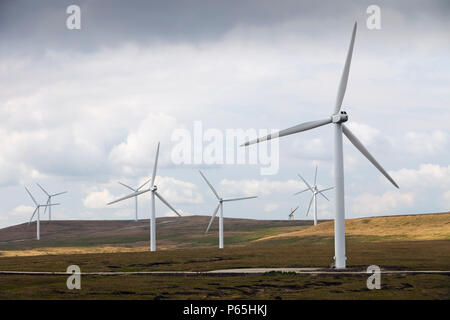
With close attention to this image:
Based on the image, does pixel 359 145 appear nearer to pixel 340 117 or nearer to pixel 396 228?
pixel 340 117

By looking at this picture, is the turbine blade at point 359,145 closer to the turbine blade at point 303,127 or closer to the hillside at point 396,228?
the turbine blade at point 303,127

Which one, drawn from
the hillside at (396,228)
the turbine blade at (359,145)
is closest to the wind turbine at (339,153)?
the turbine blade at (359,145)

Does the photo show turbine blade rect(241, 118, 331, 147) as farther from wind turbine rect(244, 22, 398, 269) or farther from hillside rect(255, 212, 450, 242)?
hillside rect(255, 212, 450, 242)

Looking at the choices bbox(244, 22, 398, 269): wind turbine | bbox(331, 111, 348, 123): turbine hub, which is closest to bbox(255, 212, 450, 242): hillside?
bbox(244, 22, 398, 269): wind turbine

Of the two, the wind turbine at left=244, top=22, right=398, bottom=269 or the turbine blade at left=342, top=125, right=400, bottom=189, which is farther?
the turbine blade at left=342, top=125, right=400, bottom=189

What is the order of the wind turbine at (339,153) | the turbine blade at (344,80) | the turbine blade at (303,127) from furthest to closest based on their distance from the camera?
the turbine blade at (303,127)
the turbine blade at (344,80)
the wind turbine at (339,153)

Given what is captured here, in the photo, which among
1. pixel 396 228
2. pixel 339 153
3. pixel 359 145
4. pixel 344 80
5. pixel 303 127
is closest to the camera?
pixel 339 153

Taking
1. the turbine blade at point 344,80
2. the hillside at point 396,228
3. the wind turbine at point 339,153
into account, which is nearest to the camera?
the wind turbine at point 339,153

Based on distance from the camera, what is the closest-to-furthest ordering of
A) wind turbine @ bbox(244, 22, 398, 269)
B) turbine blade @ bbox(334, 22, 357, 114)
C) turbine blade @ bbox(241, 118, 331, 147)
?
wind turbine @ bbox(244, 22, 398, 269)
turbine blade @ bbox(334, 22, 357, 114)
turbine blade @ bbox(241, 118, 331, 147)

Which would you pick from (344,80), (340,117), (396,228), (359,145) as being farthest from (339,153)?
(396,228)

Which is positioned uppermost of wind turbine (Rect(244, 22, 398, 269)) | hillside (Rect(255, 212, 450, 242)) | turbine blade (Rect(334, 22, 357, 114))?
turbine blade (Rect(334, 22, 357, 114))

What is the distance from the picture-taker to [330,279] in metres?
Result: 50.1
